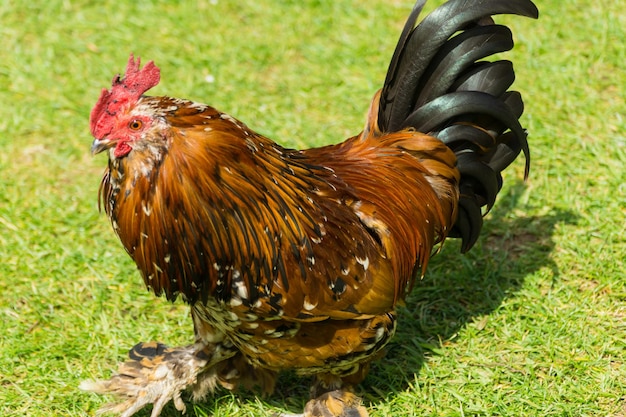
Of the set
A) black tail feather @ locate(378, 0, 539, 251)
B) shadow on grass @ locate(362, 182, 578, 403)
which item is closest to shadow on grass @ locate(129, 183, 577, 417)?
shadow on grass @ locate(362, 182, 578, 403)

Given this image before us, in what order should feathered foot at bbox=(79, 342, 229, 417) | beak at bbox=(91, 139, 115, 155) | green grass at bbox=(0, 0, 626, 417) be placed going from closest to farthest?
beak at bbox=(91, 139, 115, 155) → feathered foot at bbox=(79, 342, 229, 417) → green grass at bbox=(0, 0, 626, 417)

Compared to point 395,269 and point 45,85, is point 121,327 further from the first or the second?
point 45,85

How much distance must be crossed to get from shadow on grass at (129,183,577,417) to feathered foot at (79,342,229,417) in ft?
0.78

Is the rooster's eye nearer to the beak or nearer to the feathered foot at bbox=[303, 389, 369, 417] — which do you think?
the beak

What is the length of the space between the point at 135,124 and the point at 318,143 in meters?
3.02

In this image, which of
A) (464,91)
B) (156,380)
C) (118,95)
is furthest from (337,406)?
(118,95)

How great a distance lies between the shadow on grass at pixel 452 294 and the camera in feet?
14.5

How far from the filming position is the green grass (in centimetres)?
439

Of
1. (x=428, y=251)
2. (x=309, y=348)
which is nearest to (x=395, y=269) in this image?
(x=428, y=251)

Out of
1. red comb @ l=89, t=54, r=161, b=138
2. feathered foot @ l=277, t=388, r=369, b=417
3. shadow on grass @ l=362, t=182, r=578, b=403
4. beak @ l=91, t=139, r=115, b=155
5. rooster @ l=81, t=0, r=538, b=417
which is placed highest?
red comb @ l=89, t=54, r=161, b=138

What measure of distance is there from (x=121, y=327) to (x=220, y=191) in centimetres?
187

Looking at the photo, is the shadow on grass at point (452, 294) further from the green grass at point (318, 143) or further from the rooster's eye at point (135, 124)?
the rooster's eye at point (135, 124)

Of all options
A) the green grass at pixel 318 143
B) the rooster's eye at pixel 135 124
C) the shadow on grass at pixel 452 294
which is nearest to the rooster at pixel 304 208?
the rooster's eye at pixel 135 124

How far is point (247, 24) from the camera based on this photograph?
7.23m
